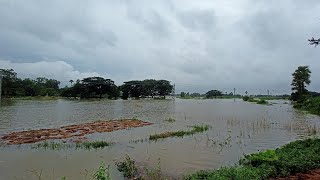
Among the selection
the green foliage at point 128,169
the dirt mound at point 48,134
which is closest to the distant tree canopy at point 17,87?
the dirt mound at point 48,134

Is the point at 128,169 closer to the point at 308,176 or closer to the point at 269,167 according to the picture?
the point at 269,167

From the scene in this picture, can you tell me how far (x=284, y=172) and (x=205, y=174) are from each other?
263 cm

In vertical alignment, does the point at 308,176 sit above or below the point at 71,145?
above

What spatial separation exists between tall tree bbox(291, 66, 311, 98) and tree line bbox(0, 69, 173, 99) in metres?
69.9

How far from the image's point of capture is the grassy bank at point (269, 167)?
356 inches

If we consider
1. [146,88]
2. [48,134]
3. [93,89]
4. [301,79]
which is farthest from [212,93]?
[48,134]

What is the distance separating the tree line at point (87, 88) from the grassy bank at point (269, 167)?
87253 millimetres

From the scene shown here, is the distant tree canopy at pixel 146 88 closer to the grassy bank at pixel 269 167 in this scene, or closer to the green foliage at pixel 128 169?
the green foliage at pixel 128 169

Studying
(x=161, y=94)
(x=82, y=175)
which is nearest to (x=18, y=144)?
(x=82, y=175)

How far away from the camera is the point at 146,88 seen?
13338cm

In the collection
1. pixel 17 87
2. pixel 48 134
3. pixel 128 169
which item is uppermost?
pixel 17 87

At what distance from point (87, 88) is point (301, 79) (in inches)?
3025

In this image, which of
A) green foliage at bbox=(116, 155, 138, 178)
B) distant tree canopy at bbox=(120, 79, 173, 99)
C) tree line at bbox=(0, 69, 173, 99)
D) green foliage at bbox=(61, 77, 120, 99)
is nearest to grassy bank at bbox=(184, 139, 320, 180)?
green foliage at bbox=(116, 155, 138, 178)

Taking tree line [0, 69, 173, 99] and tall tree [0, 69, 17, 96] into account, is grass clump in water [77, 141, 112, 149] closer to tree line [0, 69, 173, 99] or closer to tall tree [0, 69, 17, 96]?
tree line [0, 69, 173, 99]
